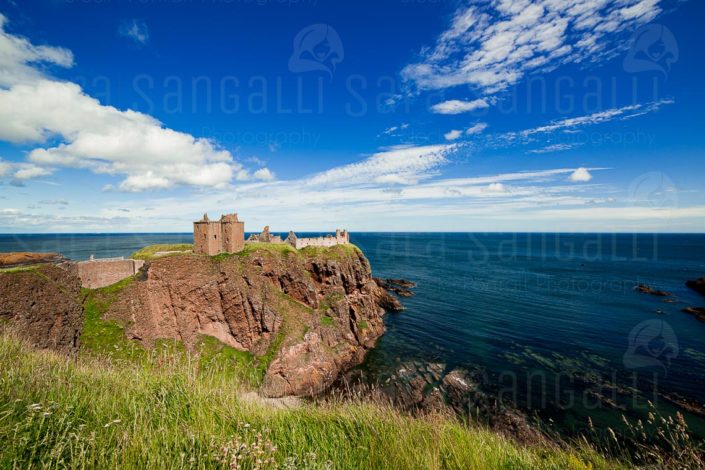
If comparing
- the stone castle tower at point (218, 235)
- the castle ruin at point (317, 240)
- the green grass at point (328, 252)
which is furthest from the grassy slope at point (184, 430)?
the castle ruin at point (317, 240)

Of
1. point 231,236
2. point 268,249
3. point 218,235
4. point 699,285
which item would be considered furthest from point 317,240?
point 699,285

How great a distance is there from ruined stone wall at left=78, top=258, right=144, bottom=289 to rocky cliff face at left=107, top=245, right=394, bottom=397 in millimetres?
1902

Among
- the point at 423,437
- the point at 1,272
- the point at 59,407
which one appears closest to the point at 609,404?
the point at 423,437

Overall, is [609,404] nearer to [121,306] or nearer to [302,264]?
[302,264]

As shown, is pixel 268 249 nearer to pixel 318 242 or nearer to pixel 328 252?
pixel 328 252

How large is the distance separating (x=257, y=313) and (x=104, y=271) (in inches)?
639

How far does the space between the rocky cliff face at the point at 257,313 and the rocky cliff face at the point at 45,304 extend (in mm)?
3584

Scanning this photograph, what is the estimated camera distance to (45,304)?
2536cm

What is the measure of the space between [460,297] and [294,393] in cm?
4567

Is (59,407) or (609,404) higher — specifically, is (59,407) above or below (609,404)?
above

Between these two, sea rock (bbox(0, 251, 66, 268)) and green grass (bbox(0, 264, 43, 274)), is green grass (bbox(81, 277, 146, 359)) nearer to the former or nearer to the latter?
green grass (bbox(0, 264, 43, 274))

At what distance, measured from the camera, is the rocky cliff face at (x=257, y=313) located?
31.3 m

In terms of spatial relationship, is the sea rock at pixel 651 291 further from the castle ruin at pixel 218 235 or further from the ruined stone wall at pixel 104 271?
the ruined stone wall at pixel 104 271

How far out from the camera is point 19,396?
5.10m
